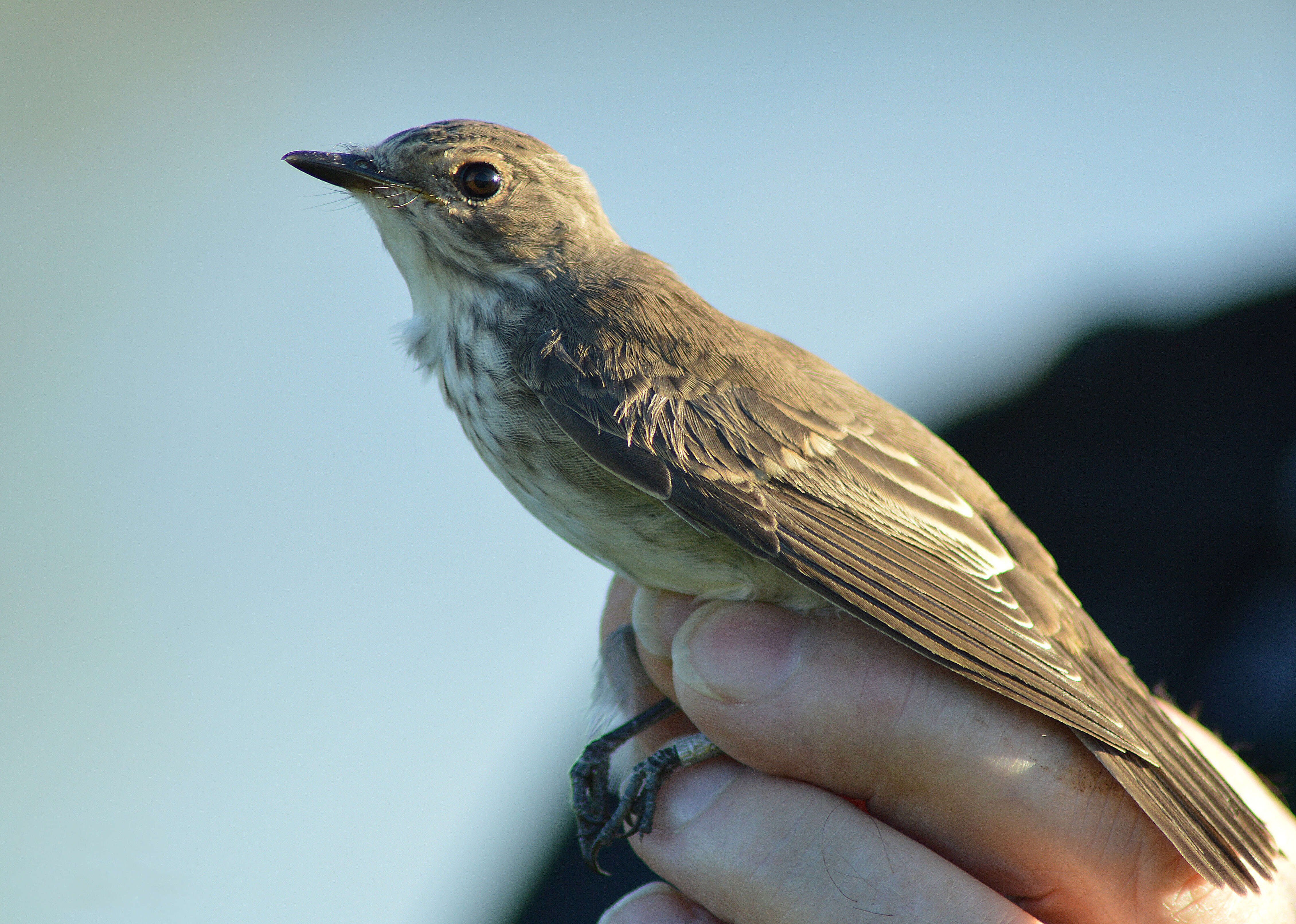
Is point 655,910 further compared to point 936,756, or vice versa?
point 655,910

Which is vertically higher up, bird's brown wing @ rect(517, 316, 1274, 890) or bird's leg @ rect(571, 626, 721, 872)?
bird's brown wing @ rect(517, 316, 1274, 890)

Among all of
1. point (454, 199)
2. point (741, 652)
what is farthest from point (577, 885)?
point (454, 199)

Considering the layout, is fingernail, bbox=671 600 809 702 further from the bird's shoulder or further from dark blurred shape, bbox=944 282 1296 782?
dark blurred shape, bbox=944 282 1296 782

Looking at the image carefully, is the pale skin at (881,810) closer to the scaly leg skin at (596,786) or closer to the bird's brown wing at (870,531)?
the bird's brown wing at (870,531)

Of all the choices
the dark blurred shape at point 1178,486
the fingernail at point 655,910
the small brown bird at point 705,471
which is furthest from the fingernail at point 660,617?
the dark blurred shape at point 1178,486

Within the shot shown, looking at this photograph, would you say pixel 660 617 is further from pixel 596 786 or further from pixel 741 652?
pixel 596 786

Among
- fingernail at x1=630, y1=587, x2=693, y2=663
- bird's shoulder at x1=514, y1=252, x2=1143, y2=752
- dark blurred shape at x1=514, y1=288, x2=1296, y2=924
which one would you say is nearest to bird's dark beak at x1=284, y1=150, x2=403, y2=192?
bird's shoulder at x1=514, y1=252, x2=1143, y2=752

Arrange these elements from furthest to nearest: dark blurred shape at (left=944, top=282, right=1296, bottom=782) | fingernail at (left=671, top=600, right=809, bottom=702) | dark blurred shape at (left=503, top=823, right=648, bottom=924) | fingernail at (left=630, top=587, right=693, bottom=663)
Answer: dark blurred shape at (left=944, top=282, right=1296, bottom=782)
dark blurred shape at (left=503, top=823, right=648, bottom=924)
fingernail at (left=630, top=587, right=693, bottom=663)
fingernail at (left=671, top=600, right=809, bottom=702)
